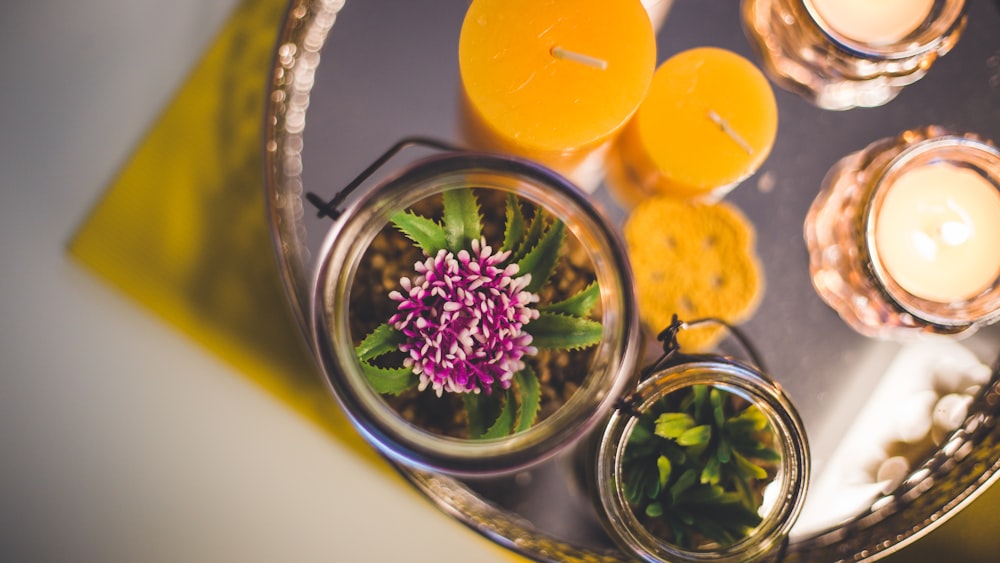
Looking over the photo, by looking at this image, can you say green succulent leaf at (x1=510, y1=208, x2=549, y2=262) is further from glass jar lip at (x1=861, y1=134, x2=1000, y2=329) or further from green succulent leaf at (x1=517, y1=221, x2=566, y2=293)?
glass jar lip at (x1=861, y1=134, x2=1000, y2=329)

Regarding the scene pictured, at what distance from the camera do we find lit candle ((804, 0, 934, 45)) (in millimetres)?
500

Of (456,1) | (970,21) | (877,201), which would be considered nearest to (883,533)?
(877,201)

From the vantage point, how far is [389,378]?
400 mm

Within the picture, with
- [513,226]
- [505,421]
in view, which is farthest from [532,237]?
[505,421]

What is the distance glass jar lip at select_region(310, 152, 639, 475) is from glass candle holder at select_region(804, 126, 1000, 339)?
0.19m

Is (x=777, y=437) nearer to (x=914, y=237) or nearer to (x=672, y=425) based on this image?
(x=672, y=425)

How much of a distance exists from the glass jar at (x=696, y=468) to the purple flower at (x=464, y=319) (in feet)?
0.31

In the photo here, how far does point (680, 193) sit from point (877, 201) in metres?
0.13

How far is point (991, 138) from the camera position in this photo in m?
0.56

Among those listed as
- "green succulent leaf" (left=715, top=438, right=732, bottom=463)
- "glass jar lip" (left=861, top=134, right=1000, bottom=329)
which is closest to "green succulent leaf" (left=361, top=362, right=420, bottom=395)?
"green succulent leaf" (left=715, top=438, right=732, bottom=463)

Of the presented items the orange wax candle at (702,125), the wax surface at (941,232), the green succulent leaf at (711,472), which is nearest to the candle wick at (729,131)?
the orange wax candle at (702,125)

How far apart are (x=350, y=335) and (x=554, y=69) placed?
215mm

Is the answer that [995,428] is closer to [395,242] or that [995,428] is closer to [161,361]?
[395,242]

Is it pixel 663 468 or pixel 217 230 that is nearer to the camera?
pixel 663 468
